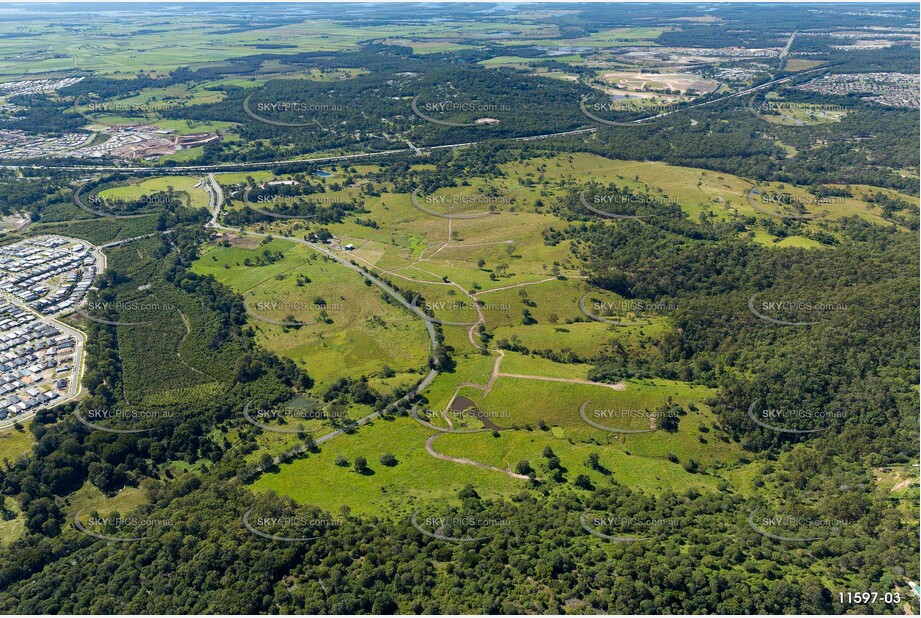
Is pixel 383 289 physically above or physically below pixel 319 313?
above

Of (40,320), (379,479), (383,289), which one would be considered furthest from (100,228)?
(379,479)

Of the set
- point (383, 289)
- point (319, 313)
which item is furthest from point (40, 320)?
point (383, 289)

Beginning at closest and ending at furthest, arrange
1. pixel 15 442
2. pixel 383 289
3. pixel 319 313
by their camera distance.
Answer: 1. pixel 15 442
2. pixel 319 313
3. pixel 383 289

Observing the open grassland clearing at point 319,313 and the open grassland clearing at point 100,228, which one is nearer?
the open grassland clearing at point 319,313

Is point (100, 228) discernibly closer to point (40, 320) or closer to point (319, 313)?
point (40, 320)

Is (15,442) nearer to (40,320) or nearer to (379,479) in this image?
(40,320)

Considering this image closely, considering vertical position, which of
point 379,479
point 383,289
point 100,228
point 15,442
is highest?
point 100,228

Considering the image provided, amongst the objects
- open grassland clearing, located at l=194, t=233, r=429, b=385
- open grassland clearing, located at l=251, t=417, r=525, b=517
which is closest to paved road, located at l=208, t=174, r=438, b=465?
open grassland clearing, located at l=194, t=233, r=429, b=385

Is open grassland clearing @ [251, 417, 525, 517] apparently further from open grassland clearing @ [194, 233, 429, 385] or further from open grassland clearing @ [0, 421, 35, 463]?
open grassland clearing @ [0, 421, 35, 463]

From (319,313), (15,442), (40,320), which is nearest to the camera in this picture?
(15,442)

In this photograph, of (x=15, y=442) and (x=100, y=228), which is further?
(x=100, y=228)

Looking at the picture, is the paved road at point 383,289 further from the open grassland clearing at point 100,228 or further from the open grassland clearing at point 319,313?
the open grassland clearing at point 100,228

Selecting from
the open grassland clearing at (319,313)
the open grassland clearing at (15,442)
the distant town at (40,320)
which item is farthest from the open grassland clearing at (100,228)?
the open grassland clearing at (15,442)
